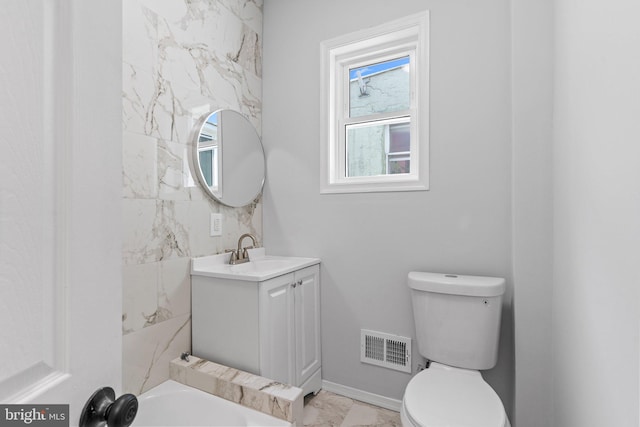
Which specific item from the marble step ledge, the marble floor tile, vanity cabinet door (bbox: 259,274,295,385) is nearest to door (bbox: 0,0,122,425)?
the marble step ledge

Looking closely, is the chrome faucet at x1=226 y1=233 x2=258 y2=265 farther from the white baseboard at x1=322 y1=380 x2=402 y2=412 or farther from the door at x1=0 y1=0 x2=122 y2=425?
the door at x1=0 y1=0 x2=122 y2=425

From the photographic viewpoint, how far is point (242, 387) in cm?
135

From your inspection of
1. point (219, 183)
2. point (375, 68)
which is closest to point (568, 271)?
point (375, 68)

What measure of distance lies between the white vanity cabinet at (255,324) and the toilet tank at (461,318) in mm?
706

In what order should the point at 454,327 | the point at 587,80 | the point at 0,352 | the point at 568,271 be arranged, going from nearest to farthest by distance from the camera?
the point at 0,352 → the point at 587,80 → the point at 568,271 → the point at 454,327

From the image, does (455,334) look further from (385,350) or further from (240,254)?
(240,254)

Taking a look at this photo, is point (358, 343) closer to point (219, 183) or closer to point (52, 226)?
point (219, 183)

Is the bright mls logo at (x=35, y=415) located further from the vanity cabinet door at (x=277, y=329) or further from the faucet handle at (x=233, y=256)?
the faucet handle at (x=233, y=256)

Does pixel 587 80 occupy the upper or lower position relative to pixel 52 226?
upper

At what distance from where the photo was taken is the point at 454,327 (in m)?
1.50

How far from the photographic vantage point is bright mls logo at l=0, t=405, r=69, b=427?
0.34 meters

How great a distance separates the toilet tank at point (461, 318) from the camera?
1464 mm

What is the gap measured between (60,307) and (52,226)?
111 mm

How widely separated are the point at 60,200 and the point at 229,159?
1.60m
